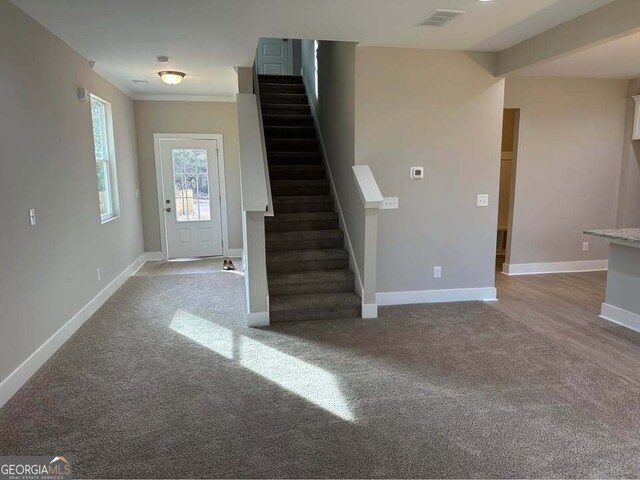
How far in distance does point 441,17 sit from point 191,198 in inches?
190

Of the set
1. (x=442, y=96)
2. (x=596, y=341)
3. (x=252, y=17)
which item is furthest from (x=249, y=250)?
(x=596, y=341)

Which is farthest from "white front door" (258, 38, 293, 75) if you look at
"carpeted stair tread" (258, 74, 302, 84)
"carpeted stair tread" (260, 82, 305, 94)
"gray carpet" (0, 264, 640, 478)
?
"gray carpet" (0, 264, 640, 478)

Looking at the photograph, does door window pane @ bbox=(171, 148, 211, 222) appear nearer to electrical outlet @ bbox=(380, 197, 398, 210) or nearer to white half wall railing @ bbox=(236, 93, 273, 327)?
white half wall railing @ bbox=(236, 93, 273, 327)

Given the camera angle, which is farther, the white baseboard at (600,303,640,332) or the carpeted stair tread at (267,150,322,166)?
the carpeted stair tread at (267,150,322,166)

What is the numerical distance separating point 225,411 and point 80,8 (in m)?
2.91

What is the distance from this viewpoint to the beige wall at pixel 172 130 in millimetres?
6500

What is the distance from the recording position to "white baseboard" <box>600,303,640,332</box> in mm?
3688

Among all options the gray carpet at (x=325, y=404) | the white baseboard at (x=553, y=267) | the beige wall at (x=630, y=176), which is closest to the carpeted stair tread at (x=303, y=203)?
the gray carpet at (x=325, y=404)

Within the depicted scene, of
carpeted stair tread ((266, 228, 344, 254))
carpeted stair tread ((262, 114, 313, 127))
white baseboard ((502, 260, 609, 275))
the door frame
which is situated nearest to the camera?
carpeted stair tread ((266, 228, 344, 254))

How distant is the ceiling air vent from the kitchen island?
2.37m

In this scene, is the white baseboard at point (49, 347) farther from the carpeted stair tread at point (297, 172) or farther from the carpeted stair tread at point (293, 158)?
the carpeted stair tread at point (293, 158)

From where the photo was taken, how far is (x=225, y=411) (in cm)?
244

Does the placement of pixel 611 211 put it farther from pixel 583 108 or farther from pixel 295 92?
pixel 295 92

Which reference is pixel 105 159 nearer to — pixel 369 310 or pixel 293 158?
pixel 293 158
